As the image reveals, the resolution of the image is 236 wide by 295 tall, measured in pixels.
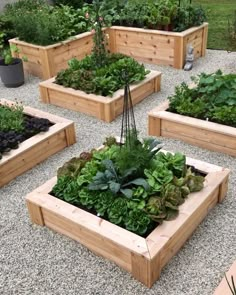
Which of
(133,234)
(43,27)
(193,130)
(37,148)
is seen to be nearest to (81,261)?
(133,234)

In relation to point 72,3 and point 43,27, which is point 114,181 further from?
point 72,3

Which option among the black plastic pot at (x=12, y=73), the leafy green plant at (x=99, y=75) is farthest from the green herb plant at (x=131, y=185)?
the black plastic pot at (x=12, y=73)

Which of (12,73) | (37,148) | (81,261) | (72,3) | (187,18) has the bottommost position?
(81,261)

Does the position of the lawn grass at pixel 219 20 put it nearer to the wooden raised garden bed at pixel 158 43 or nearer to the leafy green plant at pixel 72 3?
the wooden raised garden bed at pixel 158 43

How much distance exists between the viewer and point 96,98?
4.33 metres

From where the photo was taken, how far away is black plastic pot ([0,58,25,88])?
5.27 metres

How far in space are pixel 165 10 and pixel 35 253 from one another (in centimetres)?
449

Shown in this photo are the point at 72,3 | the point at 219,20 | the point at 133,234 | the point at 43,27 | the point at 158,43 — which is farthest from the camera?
the point at 72,3

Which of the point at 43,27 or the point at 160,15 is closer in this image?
the point at 43,27

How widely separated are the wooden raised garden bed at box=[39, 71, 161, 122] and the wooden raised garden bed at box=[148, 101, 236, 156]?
57 cm

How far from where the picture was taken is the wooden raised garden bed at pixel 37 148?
3369mm

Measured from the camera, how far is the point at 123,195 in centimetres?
263

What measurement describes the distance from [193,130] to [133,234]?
1.66 m

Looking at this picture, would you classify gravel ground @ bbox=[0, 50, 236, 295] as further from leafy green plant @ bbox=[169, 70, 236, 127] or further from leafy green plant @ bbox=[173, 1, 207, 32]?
leafy green plant @ bbox=[173, 1, 207, 32]
